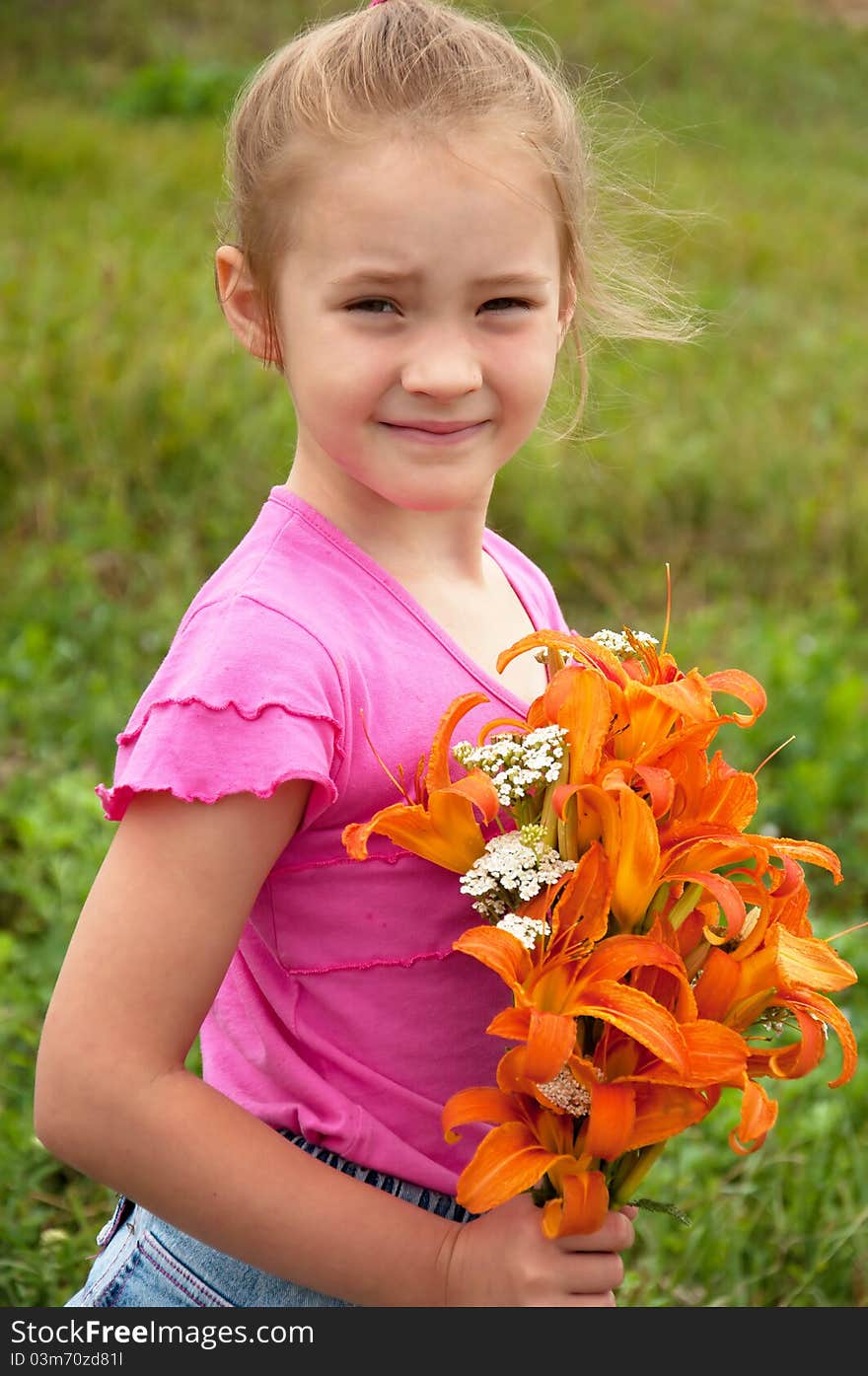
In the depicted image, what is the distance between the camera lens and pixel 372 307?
52.0 inches

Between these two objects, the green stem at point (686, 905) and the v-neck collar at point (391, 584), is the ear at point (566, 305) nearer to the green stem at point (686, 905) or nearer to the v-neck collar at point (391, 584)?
the v-neck collar at point (391, 584)

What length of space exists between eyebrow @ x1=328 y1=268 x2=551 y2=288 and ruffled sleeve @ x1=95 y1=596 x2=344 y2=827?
29cm

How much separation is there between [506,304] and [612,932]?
0.58 metres

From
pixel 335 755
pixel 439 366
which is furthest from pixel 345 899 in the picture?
pixel 439 366

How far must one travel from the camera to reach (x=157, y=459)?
4867mm

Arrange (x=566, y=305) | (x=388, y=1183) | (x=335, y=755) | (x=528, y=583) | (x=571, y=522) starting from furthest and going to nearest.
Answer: (x=571, y=522) < (x=528, y=583) < (x=566, y=305) < (x=388, y=1183) < (x=335, y=755)

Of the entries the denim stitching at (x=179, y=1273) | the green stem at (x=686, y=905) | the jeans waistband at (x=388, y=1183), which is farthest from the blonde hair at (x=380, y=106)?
the denim stitching at (x=179, y=1273)

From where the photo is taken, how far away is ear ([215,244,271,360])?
58.1 inches

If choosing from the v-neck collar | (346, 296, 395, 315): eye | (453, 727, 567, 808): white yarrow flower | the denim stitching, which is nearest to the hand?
the denim stitching

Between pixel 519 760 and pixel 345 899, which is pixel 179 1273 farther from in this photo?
pixel 519 760

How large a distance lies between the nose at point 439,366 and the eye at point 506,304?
0.05 m

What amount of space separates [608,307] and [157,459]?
11.0 feet
